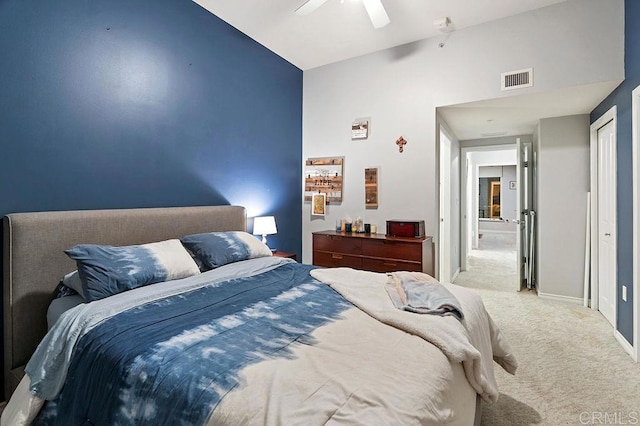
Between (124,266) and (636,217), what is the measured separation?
371cm

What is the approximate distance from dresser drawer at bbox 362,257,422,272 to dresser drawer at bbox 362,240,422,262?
2.0 inches

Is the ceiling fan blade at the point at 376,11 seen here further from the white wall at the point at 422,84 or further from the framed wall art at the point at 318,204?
the framed wall art at the point at 318,204

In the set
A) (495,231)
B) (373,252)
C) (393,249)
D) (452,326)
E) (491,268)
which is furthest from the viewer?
(495,231)

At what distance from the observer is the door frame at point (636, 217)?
2.46 meters

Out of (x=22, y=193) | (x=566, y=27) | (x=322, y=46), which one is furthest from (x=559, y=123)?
(x=22, y=193)

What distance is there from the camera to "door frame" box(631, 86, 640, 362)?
8.08 feet

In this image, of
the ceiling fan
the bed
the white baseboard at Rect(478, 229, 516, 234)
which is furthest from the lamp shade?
the white baseboard at Rect(478, 229, 516, 234)

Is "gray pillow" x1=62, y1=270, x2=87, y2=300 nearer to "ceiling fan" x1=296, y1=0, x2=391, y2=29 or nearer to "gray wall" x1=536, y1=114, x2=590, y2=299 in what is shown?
"ceiling fan" x1=296, y1=0, x2=391, y2=29

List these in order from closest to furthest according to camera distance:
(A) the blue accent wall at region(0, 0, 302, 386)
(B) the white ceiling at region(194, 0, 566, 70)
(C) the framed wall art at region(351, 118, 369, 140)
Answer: (A) the blue accent wall at region(0, 0, 302, 386) < (B) the white ceiling at region(194, 0, 566, 70) < (C) the framed wall art at region(351, 118, 369, 140)

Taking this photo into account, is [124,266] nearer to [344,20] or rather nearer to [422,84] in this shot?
[344,20]

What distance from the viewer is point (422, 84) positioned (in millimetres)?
3689

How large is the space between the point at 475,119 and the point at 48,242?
4477 millimetres

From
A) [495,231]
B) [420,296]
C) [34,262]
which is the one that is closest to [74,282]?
[34,262]

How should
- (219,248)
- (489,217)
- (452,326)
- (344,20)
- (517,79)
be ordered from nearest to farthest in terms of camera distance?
1. (452,326)
2. (219,248)
3. (517,79)
4. (344,20)
5. (489,217)
